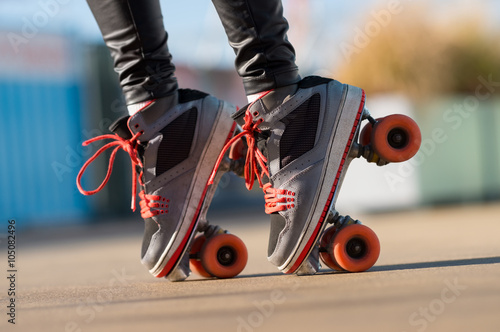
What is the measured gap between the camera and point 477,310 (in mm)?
1149

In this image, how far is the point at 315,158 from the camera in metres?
1.84

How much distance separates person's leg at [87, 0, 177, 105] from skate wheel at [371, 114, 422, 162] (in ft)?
1.97

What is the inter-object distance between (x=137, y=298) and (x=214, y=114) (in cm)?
63

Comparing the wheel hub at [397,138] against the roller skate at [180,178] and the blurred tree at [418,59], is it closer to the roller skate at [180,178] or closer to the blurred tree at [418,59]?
the roller skate at [180,178]

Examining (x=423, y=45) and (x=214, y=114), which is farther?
(x=423, y=45)

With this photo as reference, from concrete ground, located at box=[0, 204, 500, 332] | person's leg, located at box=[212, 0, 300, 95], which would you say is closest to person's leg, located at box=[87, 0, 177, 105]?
person's leg, located at box=[212, 0, 300, 95]

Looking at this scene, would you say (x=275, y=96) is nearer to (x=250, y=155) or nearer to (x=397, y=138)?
(x=250, y=155)

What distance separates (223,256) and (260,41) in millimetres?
618

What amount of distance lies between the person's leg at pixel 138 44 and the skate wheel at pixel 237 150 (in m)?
0.24

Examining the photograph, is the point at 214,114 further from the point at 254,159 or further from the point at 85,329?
the point at 85,329

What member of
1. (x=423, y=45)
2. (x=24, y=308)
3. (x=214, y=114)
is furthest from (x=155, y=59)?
(x=423, y=45)

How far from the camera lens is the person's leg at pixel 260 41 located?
5.83ft

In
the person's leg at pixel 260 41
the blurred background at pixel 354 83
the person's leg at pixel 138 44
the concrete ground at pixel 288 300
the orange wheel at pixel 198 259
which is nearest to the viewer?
the concrete ground at pixel 288 300

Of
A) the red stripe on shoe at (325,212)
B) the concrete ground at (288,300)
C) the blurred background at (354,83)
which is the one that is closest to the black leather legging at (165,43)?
the red stripe on shoe at (325,212)
